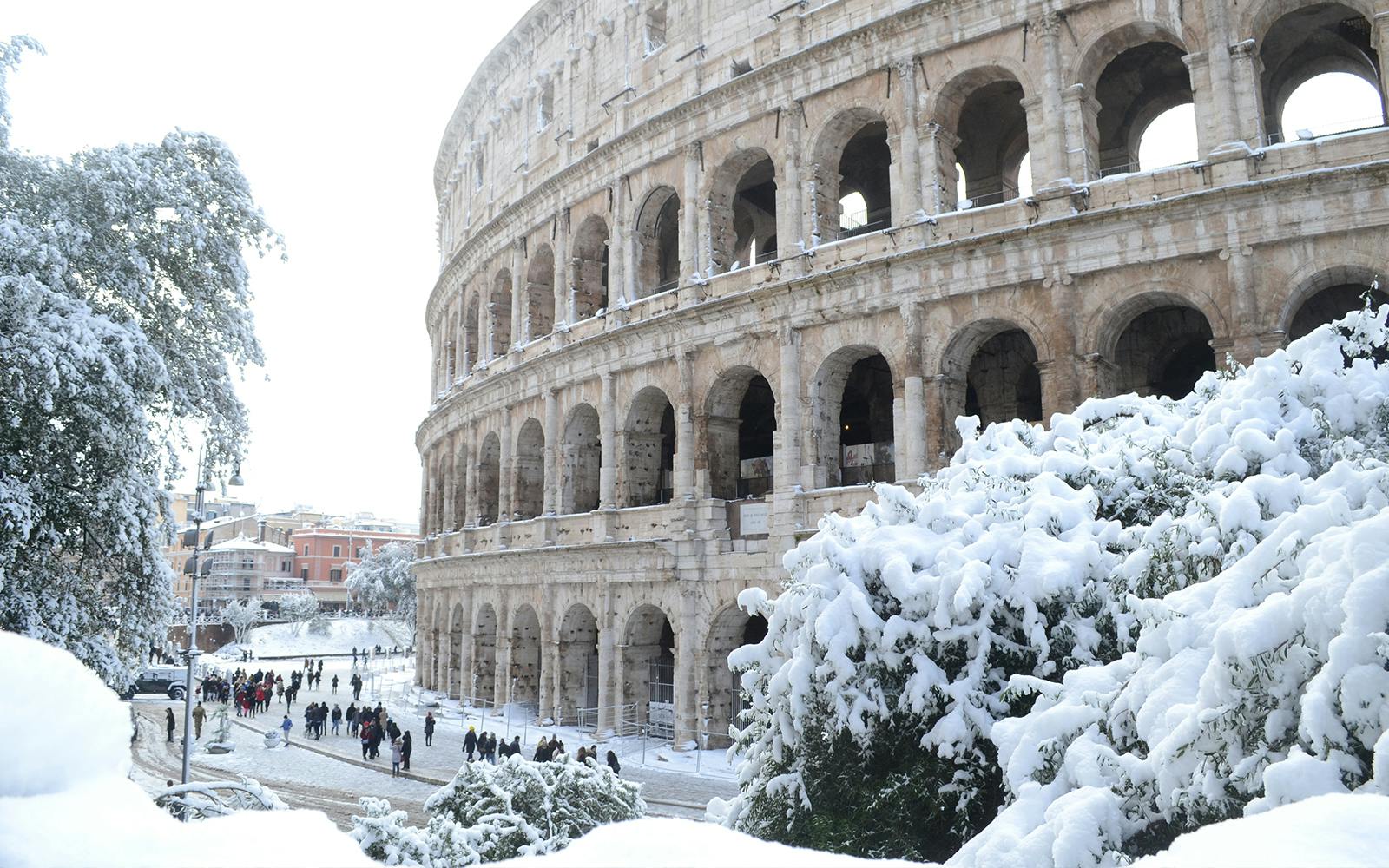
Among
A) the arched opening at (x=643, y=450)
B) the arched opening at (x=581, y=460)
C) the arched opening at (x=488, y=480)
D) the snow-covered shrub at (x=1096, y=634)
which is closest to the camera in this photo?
the snow-covered shrub at (x=1096, y=634)

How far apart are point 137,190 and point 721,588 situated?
39.5ft

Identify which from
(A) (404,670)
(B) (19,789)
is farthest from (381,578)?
(B) (19,789)

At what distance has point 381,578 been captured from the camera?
74125 mm

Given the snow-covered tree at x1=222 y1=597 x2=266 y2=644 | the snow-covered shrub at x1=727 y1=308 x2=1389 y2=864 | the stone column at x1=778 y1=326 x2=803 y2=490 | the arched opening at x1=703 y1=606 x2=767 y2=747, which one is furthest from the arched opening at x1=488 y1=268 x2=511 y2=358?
the snow-covered tree at x1=222 y1=597 x2=266 y2=644

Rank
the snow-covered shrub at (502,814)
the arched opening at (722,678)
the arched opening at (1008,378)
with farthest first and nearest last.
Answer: the arched opening at (1008,378), the arched opening at (722,678), the snow-covered shrub at (502,814)

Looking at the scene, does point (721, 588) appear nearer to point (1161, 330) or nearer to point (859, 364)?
point (859, 364)

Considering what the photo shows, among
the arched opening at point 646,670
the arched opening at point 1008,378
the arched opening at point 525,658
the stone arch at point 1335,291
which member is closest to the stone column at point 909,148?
the arched opening at point 1008,378

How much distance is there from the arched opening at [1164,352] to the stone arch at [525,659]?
1534cm

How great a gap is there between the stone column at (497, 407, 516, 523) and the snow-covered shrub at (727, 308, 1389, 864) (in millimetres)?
17221

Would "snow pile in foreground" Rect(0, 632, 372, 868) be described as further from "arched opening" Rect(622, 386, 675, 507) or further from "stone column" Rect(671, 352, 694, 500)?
"arched opening" Rect(622, 386, 675, 507)

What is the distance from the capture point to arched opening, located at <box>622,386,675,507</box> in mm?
22281

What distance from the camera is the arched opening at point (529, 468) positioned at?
2616cm

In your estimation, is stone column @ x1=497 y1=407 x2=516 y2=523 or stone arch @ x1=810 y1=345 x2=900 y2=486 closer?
stone arch @ x1=810 y1=345 x2=900 y2=486

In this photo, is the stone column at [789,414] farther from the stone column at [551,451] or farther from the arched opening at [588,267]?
the arched opening at [588,267]
